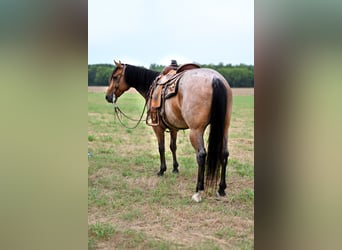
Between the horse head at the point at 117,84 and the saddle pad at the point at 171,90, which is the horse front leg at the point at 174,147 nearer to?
the saddle pad at the point at 171,90

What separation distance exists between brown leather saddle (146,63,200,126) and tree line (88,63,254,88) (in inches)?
1.9

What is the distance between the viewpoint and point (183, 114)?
167 centimetres

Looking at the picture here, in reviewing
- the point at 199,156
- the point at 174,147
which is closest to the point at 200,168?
the point at 199,156

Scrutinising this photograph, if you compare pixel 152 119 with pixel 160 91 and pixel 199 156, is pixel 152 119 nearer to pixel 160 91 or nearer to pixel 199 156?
pixel 160 91

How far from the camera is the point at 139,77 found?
1701 millimetres

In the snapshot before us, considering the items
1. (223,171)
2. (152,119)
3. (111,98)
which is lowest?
(223,171)

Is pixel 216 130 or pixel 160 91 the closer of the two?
pixel 216 130

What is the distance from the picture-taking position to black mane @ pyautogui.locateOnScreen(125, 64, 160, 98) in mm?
1699

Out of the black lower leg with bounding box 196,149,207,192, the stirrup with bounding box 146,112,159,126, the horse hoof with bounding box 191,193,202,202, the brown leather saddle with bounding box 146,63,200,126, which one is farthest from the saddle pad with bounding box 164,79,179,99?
the horse hoof with bounding box 191,193,202,202

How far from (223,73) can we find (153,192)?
2.17 feet

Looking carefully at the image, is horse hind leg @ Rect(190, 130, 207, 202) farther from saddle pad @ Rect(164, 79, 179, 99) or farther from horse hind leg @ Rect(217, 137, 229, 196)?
saddle pad @ Rect(164, 79, 179, 99)
